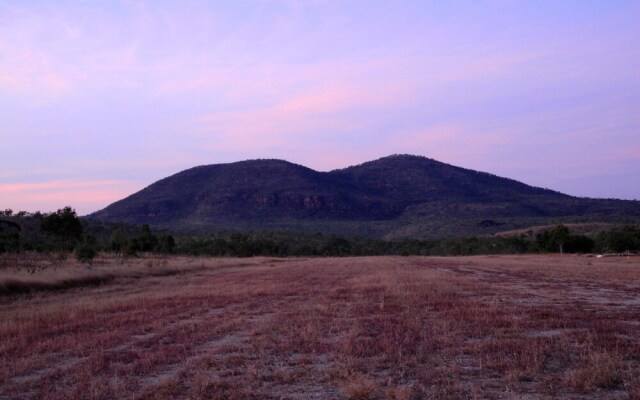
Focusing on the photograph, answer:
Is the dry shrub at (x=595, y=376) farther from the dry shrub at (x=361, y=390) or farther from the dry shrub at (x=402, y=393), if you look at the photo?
the dry shrub at (x=361, y=390)

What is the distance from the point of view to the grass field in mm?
9078

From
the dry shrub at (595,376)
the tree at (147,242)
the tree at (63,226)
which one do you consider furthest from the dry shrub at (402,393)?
the tree at (147,242)

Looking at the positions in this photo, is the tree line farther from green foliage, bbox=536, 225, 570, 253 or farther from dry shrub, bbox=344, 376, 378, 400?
dry shrub, bbox=344, 376, 378, 400

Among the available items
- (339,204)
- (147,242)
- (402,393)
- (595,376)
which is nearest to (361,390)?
(402,393)

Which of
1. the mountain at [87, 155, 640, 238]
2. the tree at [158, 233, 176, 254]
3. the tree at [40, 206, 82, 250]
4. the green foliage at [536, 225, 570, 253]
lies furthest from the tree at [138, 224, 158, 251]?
the mountain at [87, 155, 640, 238]

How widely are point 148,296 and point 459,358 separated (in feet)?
53.9

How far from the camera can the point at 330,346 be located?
40.4ft

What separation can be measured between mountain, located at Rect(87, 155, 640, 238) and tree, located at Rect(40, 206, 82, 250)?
65934mm

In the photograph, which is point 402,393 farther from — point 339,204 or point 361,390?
point 339,204

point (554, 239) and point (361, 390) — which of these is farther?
point (554, 239)

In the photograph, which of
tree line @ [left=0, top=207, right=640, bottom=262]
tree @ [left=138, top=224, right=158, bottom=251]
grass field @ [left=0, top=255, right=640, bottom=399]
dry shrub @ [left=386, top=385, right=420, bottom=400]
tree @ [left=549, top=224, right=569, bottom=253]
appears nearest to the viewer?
dry shrub @ [left=386, top=385, right=420, bottom=400]

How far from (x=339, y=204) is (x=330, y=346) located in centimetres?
15914

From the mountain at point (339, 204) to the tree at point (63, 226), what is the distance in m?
65.9

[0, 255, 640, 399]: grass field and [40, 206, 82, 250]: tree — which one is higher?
[40, 206, 82, 250]: tree
